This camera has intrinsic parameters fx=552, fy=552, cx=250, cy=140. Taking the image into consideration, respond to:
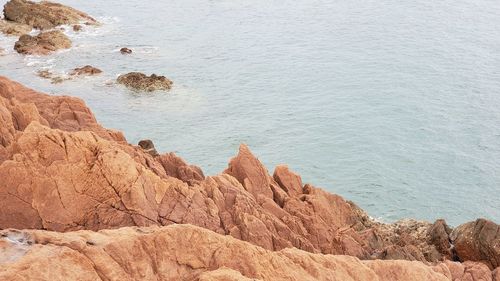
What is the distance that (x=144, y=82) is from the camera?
71625mm

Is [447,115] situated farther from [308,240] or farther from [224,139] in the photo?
[308,240]

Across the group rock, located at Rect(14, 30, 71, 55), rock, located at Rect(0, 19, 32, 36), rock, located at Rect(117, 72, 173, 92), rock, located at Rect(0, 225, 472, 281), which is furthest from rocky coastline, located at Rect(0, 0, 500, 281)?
rock, located at Rect(0, 19, 32, 36)

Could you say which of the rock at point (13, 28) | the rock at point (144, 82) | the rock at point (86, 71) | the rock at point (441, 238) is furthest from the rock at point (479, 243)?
the rock at point (13, 28)

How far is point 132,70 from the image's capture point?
77250mm

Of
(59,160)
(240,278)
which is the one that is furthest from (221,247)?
(59,160)

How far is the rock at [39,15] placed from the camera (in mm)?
93000

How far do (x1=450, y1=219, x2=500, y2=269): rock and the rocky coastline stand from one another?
0.07 m

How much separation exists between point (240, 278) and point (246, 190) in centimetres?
1564

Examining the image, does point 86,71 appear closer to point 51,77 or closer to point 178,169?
point 51,77

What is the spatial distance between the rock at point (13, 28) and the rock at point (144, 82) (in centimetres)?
2762

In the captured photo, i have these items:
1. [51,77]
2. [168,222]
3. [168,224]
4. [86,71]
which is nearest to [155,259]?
[168,224]

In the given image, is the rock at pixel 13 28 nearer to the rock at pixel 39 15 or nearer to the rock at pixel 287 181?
the rock at pixel 39 15

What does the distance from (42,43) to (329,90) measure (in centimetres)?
4413

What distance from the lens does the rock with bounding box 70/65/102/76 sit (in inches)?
2926
